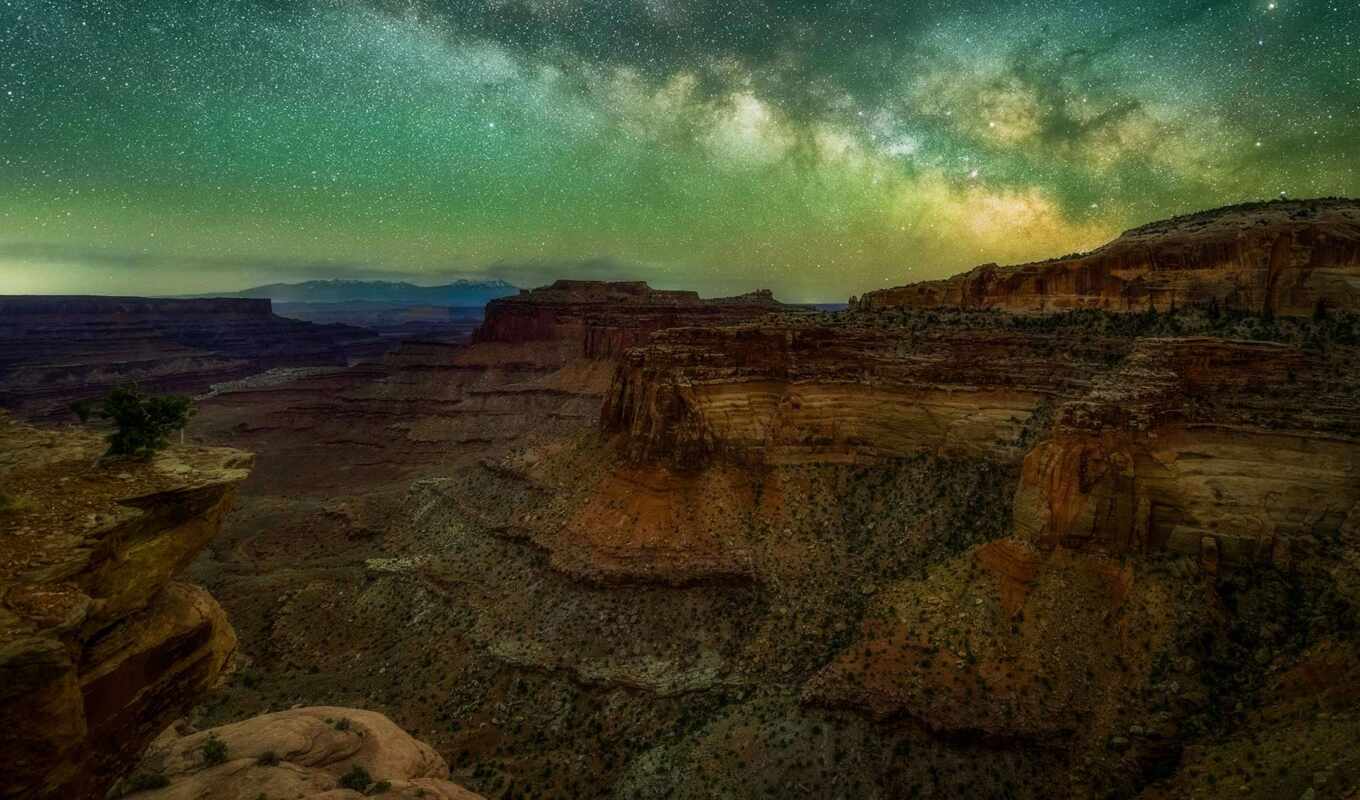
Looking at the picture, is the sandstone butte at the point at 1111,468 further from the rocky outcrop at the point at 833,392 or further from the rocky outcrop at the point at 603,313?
the rocky outcrop at the point at 603,313

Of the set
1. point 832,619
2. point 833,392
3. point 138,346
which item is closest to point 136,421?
point 832,619

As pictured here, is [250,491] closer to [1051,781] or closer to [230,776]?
[230,776]

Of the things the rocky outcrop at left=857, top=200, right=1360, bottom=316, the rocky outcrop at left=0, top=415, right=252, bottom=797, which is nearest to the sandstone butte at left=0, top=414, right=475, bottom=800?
the rocky outcrop at left=0, top=415, right=252, bottom=797

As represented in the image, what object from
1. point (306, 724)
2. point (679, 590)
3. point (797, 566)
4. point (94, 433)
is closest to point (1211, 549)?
point (797, 566)

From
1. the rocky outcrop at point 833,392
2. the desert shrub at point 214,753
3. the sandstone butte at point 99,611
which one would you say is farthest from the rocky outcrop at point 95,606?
the rocky outcrop at point 833,392

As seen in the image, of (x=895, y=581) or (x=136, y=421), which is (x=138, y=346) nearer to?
(x=136, y=421)

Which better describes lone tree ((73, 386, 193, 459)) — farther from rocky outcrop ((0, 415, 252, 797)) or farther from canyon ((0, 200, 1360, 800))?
canyon ((0, 200, 1360, 800))
